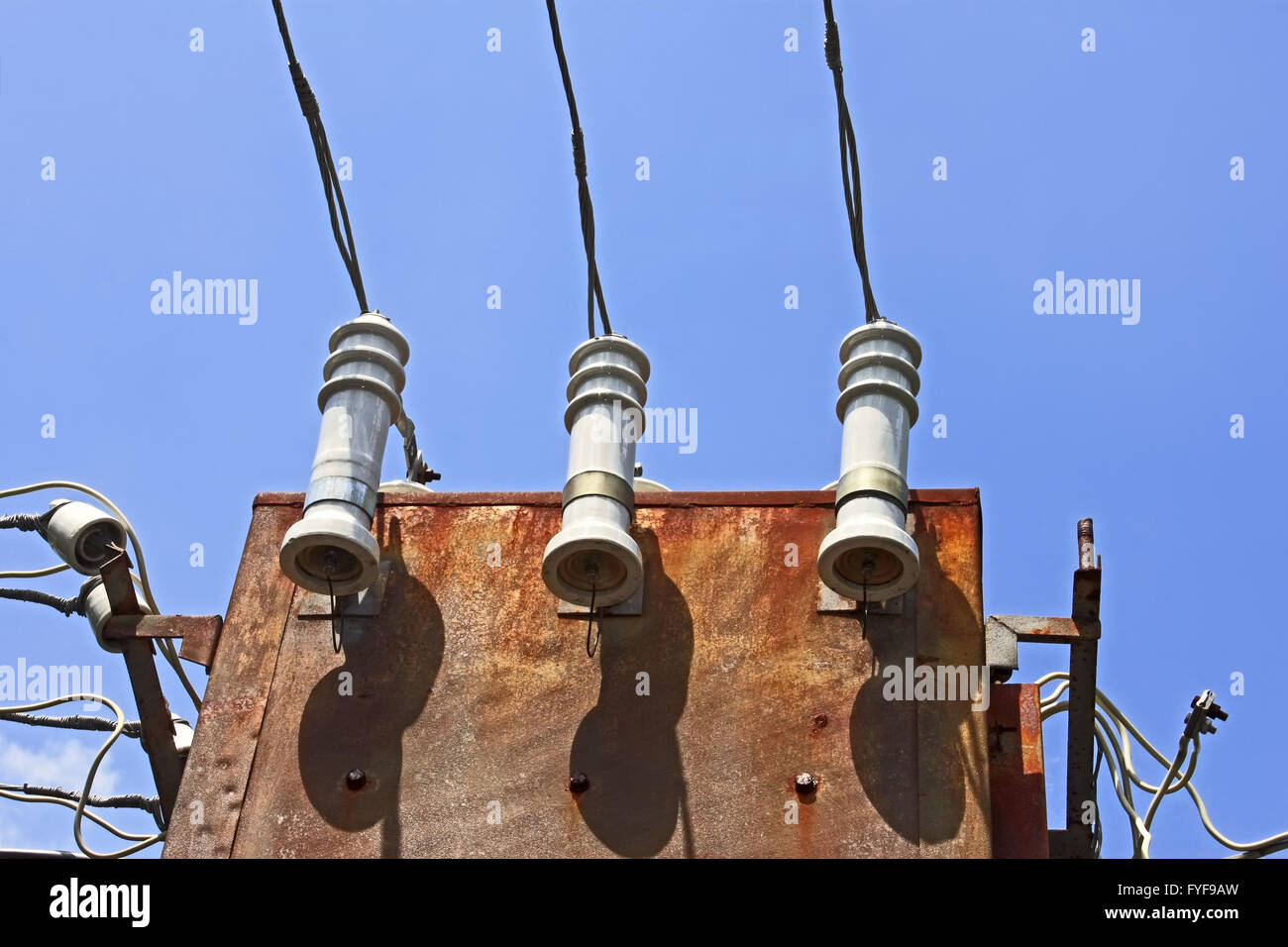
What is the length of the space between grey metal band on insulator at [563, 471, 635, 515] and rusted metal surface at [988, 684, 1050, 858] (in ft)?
8.26

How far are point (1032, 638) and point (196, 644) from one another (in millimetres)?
5075

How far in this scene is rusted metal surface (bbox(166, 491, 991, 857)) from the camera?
34.8 feet

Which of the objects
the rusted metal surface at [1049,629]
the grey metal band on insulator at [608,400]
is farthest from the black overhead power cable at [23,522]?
the rusted metal surface at [1049,629]

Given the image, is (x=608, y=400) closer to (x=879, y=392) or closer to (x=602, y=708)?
(x=879, y=392)

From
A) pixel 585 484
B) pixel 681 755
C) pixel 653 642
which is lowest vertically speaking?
pixel 681 755

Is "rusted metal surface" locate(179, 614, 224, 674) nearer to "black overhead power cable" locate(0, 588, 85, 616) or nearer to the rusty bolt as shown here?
"black overhead power cable" locate(0, 588, 85, 616)

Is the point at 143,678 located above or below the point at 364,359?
below

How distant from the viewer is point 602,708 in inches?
439

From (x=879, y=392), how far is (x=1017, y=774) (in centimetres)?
244

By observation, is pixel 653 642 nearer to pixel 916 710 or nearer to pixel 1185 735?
pixel 916 710

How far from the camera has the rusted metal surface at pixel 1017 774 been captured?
10750 mm

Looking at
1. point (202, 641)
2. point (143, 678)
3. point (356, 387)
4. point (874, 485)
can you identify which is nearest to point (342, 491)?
point (356, 387)
